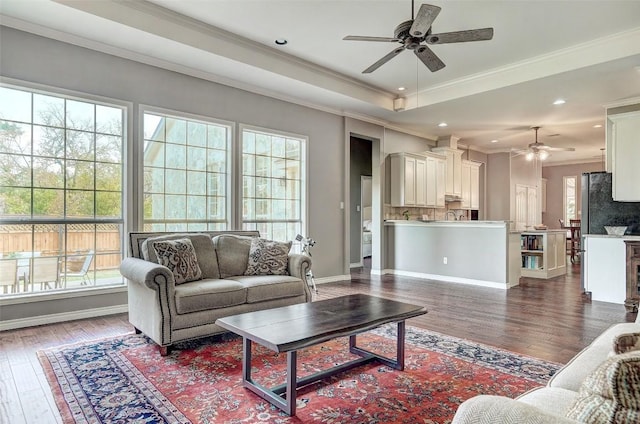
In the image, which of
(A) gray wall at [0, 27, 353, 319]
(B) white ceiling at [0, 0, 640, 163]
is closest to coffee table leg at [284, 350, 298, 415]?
(A) gray wall at [0, 27, 353, 319]

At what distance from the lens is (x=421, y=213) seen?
8.59m

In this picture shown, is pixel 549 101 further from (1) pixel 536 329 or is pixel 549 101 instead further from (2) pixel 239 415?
(2) pixel 239 415

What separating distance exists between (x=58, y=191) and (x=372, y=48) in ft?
12.9

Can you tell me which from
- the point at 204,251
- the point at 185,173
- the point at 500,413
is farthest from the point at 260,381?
the point at 185,173

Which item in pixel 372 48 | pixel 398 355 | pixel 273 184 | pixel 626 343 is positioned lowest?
pixel 398 355

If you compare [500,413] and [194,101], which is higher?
[194,101]

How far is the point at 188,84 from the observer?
488cm

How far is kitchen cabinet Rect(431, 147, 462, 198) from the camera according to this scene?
28.4ft

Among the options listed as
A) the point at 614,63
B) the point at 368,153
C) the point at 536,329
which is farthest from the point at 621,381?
the point at 368,153

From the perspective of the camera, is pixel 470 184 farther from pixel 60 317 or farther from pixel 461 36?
pixel 60 317

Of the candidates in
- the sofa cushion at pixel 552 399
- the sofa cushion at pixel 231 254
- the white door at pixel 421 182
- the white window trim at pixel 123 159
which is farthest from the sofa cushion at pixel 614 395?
the white door at pixel 421 182

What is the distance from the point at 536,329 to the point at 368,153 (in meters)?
6.21

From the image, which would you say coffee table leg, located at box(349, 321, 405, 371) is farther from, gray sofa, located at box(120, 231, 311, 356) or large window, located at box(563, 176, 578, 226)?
large window, located at box(563, 176, 578, 226)

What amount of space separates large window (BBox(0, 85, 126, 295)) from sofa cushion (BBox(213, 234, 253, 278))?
129cm
